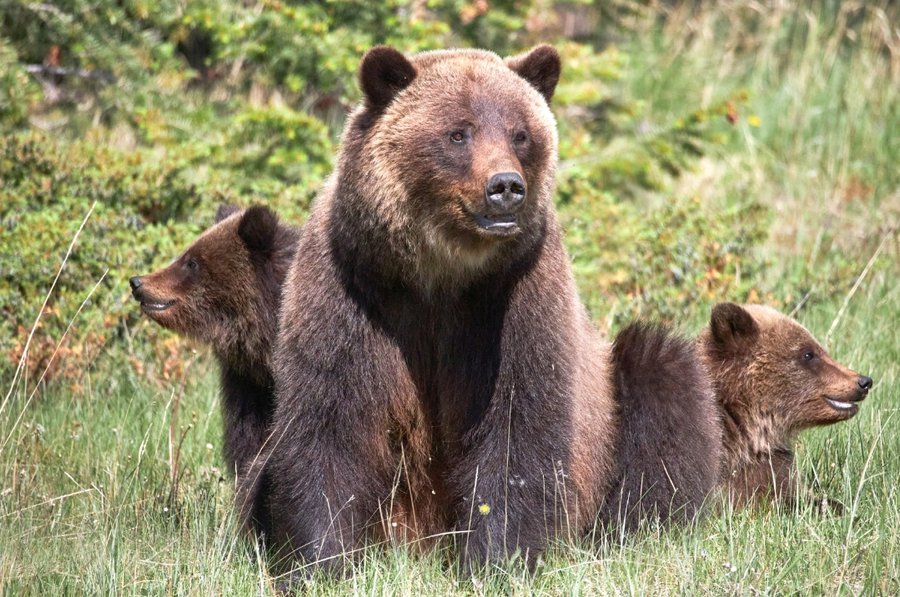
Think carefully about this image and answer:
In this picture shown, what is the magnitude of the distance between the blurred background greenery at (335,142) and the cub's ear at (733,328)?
158 cm

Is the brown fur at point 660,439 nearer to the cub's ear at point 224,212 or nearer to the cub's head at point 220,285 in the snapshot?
the cub's head at point 220,285

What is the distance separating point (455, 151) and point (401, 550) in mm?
1692

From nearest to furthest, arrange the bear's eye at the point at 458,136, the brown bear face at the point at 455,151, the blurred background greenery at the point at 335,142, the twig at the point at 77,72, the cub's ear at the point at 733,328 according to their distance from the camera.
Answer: the brown bear face at the point at 455,151
the bear's eye at the point at 458,136
the cub's ear at the point at 733,328
the blurred background greenery at the point at 335,142
the twig at the point at 77,72

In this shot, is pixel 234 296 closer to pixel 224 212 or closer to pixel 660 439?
pixel 224 212

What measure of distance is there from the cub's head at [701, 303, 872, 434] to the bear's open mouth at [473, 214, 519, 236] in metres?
2.27

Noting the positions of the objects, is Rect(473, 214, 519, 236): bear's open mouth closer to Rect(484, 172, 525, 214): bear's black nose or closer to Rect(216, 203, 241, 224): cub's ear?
Rect(484, 172, 525, 214): bear's black nose

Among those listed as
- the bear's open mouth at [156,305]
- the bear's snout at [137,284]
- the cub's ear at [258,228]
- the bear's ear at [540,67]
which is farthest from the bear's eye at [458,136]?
the bear's snout at [137,284]

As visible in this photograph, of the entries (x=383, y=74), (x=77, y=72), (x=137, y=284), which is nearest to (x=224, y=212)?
(x=137, y=284)

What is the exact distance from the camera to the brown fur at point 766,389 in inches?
253

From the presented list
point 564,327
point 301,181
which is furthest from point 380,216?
point 301,181

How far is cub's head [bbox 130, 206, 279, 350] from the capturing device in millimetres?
6023

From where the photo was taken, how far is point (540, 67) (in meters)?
5.23

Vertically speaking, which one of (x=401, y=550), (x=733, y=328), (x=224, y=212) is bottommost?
(x=401, y=550)

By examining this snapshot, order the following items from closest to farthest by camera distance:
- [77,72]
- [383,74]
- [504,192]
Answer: [504,192] → [383,74] → [77,72]
